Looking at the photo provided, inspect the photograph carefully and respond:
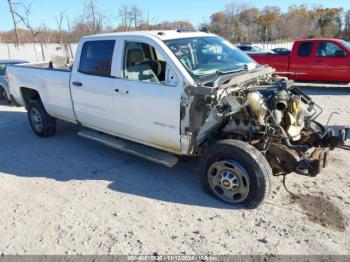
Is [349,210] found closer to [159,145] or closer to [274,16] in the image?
[159,145]

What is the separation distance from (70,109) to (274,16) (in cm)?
6408

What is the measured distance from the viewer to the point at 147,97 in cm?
437

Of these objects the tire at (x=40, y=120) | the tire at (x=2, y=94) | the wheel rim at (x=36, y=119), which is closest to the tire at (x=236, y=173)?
the tire at (x=40, y=120)

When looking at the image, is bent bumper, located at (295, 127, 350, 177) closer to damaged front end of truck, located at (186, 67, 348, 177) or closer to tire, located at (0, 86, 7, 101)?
damaged front end of truck, located at (186, 67, 348, 177)

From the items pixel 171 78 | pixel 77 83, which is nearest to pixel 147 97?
pixel 171 78

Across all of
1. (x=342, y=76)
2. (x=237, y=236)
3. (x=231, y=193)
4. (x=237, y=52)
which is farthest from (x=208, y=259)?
(x=342, y=76)

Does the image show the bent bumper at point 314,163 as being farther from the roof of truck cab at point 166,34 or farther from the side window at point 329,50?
the side window at point 329,50

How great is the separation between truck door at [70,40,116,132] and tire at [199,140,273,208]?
177cm

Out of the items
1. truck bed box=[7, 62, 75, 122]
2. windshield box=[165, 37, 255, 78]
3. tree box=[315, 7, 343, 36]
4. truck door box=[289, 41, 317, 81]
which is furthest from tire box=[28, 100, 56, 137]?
tree box=[315, 7, 343, 36]

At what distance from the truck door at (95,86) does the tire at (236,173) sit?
177 centimetres

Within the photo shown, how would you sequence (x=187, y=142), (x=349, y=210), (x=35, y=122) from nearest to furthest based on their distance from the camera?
(x=349, y=210), (x=187, y=142), (x=35, y=122)

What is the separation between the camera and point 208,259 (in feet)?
10.1

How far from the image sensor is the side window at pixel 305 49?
11.5m

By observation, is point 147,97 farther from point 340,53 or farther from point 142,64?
point 340,53
